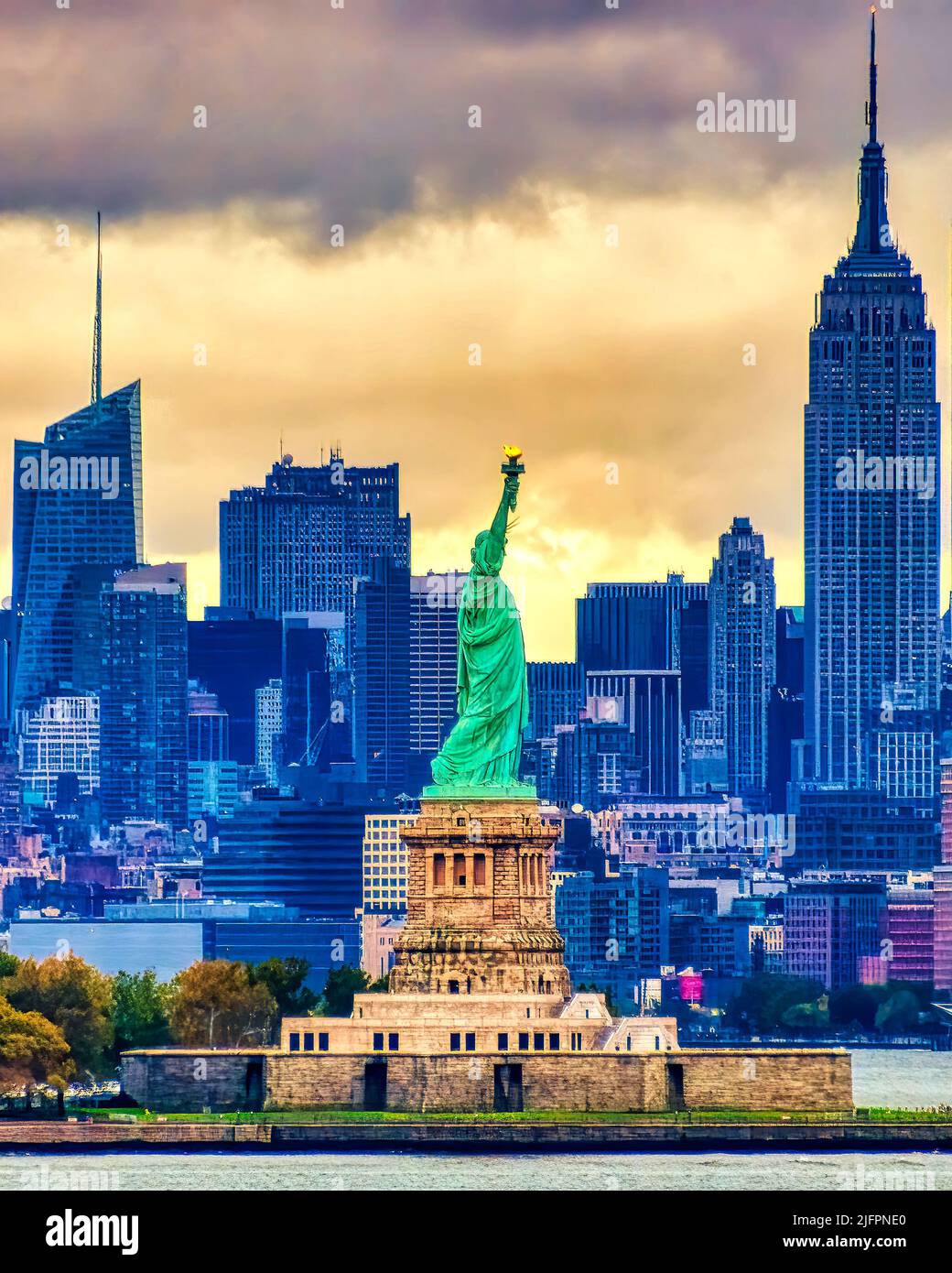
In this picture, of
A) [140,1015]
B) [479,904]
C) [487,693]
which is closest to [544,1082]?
[479,904]

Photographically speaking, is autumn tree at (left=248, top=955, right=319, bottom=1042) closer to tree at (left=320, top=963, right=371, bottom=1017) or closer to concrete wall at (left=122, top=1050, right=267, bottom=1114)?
tree at (left=320, top=963, right=371, bottom=1017)

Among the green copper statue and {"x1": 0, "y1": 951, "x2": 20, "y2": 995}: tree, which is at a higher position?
the green copper statue

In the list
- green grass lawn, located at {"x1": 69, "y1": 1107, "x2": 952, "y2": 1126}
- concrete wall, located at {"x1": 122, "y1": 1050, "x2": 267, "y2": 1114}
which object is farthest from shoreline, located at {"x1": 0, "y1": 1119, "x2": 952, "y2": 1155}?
concrete wall, located at {"x1": 122, "y1": 1050, "x2": 267, "y2": 1114}

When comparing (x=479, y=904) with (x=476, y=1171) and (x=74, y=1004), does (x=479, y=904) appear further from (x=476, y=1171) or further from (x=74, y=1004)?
(x=476, y=1171)

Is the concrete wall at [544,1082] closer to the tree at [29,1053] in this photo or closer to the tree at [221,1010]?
the tree at [29,1053]
